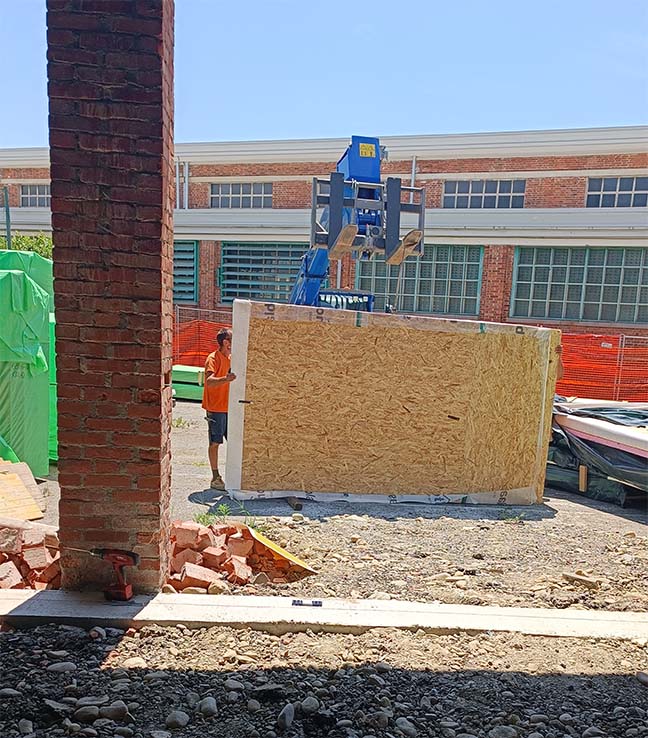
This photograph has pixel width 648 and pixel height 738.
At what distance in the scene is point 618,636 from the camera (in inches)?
128

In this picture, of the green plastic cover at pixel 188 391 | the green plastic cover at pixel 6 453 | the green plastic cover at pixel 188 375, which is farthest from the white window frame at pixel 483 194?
the green plastic cover at pixel 6 453

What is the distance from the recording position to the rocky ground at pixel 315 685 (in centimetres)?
240

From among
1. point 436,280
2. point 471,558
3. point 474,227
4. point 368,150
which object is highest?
point 474,227

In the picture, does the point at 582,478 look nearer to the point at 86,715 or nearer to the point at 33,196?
the point at 86,715

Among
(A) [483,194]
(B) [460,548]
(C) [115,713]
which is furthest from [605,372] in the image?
(C) [115,713]

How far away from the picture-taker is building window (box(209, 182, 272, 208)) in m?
25.0

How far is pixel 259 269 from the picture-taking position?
2306 centimetres

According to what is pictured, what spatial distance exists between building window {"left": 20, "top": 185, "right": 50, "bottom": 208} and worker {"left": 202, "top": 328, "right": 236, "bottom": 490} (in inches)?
1014

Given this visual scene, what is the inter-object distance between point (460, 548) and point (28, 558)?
355 centimetres

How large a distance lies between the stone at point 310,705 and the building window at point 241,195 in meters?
24.1

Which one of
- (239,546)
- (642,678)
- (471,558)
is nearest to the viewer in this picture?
(642,678)

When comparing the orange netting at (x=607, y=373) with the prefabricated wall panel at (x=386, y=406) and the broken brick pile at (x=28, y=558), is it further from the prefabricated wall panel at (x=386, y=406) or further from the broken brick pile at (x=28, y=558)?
the broken brick pile at (x=28, y=558)

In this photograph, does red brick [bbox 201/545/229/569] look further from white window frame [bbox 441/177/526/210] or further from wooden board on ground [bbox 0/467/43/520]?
white window frame [bbox 441/177/526/210]

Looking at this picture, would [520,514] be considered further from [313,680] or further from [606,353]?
[606,353]
